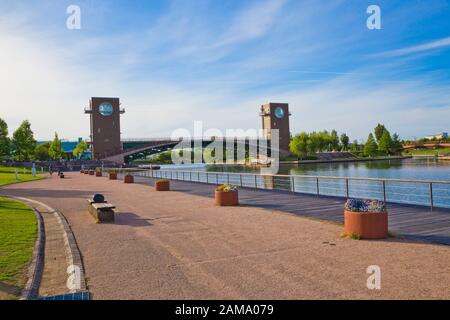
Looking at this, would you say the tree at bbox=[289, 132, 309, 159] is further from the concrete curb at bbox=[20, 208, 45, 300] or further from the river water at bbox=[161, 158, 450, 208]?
the concrete curb at bbox=[20, 208, 45, 300]

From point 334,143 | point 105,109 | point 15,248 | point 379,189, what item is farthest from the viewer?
point 334,143

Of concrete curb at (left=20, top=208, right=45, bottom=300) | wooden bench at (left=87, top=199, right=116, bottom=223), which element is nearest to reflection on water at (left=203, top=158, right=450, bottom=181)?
wooden bench at (left=87, top=199, right=116, bottom=223)

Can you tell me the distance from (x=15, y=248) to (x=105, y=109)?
130m

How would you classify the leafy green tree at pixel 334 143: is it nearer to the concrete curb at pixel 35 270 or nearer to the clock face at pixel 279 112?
the clock face at pixel 279 112

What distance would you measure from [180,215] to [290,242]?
225 inches

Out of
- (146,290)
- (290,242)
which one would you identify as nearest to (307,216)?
(290,242)

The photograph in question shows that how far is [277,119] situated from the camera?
16675cm

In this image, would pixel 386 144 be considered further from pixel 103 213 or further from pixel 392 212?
pixel 103 213

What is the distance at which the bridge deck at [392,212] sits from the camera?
31.0 ft

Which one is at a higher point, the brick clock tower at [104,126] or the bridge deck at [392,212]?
the brick clock tower at [104,126]

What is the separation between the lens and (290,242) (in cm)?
901

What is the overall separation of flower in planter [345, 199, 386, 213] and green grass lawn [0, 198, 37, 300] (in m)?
6.91

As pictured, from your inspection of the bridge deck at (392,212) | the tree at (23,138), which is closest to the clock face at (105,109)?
the tree at (23,138)

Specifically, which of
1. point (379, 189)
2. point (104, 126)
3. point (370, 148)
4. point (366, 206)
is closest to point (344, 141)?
point (370, 148)
